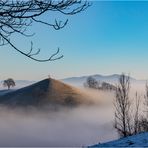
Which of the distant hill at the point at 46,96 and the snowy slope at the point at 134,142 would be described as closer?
the snowy slope at the point at 134,142

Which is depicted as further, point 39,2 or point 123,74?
point 123,74

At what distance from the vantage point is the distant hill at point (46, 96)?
169750 mm

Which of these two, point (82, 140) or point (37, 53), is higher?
point (37, 53)

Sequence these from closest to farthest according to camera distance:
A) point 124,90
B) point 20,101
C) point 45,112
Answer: point 124,90 < point 20,101 < point 45,112

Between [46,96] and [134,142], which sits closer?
[134,142]

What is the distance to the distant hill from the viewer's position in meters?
170

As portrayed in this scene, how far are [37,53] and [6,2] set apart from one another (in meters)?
1.28

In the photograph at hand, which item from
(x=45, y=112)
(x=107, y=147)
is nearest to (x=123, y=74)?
(x=107, y=147)

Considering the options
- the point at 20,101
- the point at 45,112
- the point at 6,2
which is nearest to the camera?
the point at 6,2

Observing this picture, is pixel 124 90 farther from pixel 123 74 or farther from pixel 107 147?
pixel 107 147

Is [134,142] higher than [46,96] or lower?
lower

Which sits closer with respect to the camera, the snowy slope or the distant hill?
the snowy slope

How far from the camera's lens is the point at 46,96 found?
174 m

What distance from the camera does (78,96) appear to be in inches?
6801
